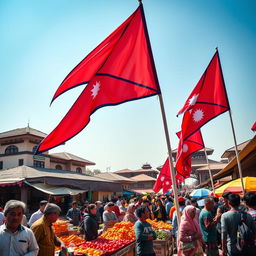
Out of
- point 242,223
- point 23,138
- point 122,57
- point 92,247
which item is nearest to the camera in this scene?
point 242,223

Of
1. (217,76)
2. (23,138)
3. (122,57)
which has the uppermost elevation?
(23,138)

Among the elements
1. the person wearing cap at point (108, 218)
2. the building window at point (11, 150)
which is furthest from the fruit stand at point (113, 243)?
the building window at point (11, 150)

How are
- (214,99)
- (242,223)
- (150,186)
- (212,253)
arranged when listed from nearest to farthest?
(242,223), (212,253), (214,99), (150,186)

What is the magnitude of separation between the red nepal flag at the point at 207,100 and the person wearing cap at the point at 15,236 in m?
4.28

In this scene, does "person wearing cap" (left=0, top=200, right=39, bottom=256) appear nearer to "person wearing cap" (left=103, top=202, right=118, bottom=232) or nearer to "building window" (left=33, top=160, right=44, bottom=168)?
"person wearing cap" (left=103, top=202, right=118, bottom=232)

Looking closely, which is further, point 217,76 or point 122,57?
point 217,76

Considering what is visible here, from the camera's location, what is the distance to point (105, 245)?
552cm

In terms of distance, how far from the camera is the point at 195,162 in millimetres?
56250

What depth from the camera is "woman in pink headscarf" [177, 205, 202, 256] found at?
416 cm

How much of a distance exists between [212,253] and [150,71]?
13.1ft

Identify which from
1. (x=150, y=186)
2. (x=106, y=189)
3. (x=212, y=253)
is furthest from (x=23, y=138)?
(x=150, y=186)

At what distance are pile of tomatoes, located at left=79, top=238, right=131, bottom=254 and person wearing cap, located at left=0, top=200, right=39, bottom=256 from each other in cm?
278

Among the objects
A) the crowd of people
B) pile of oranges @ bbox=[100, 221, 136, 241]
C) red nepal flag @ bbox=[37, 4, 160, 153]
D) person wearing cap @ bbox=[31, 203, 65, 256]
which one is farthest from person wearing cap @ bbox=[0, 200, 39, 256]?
pile of oranges @ bbox=[100, 221, 136, 241]

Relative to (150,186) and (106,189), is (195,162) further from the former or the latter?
(106,189)
